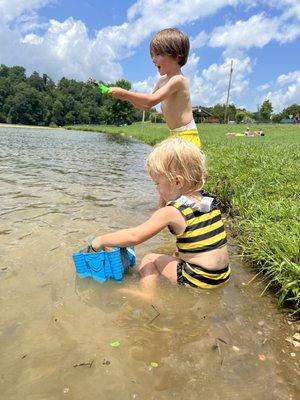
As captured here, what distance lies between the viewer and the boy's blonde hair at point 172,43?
14.3 feet

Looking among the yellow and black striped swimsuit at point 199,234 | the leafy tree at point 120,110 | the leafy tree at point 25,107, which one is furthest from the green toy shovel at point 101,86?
the leafy tree at point 25,107

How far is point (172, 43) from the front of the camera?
4359 mm

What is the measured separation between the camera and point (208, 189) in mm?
6664

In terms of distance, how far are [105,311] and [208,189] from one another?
160 inches

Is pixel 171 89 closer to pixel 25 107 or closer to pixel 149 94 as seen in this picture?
pixel 149 94

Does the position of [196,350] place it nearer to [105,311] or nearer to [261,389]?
[261,389]

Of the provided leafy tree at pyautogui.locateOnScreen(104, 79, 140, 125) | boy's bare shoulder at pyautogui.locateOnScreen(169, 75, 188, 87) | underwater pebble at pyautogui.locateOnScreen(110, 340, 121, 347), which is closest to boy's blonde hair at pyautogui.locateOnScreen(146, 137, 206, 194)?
underwater pebble at pyautogui.locateOnScreen(110, 340, 121, 347)

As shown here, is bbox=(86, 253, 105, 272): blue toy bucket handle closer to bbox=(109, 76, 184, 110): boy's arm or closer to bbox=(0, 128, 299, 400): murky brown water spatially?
bbox=(0, 128, 299, 400): murky brown water

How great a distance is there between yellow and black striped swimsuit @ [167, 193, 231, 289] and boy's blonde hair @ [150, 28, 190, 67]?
2021 mm

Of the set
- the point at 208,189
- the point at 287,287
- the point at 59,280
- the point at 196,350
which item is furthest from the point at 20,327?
the point at 208,189

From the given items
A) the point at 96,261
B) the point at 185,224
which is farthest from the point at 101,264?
the point at 185,224

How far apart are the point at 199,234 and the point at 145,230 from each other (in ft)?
1.36

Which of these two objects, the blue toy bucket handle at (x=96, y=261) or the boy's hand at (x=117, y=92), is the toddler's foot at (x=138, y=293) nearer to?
the blue toy bucket handle at (x=96, y=261)

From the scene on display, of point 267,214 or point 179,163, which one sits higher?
point 179,163
